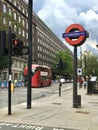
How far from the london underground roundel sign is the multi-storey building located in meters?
34.9

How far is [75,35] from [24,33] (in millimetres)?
84352

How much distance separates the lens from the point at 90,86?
3139cm

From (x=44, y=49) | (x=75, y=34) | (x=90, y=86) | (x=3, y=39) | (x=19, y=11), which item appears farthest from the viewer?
(x=44, y=49)

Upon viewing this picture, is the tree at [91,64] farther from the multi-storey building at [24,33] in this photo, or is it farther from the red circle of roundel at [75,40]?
the red circle of roundel at [75,40]

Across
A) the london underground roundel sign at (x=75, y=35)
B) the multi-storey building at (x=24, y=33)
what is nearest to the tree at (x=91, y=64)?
the multi-storey building at (x=24, y=33)

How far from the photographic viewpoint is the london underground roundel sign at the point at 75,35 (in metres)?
18.6

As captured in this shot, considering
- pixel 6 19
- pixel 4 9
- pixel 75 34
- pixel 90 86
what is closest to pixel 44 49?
pixel 4 9

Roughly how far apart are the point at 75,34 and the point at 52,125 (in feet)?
26.4

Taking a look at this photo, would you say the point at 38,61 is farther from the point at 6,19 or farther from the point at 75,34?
the point at 75,34

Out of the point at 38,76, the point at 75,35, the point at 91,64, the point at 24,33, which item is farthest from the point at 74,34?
the point at 24,33

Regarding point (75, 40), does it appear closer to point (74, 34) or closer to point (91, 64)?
point (74, 34)

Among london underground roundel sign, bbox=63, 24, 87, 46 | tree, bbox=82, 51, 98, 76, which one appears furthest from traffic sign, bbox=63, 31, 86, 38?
tree, bbox=82, 51, 98, 76

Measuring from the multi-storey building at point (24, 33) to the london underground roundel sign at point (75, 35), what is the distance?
34.9m

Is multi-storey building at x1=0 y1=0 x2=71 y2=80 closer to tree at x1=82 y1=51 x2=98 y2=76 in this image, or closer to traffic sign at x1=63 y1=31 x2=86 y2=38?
tree at x1=82 y1=51 x2=98 y2=76
